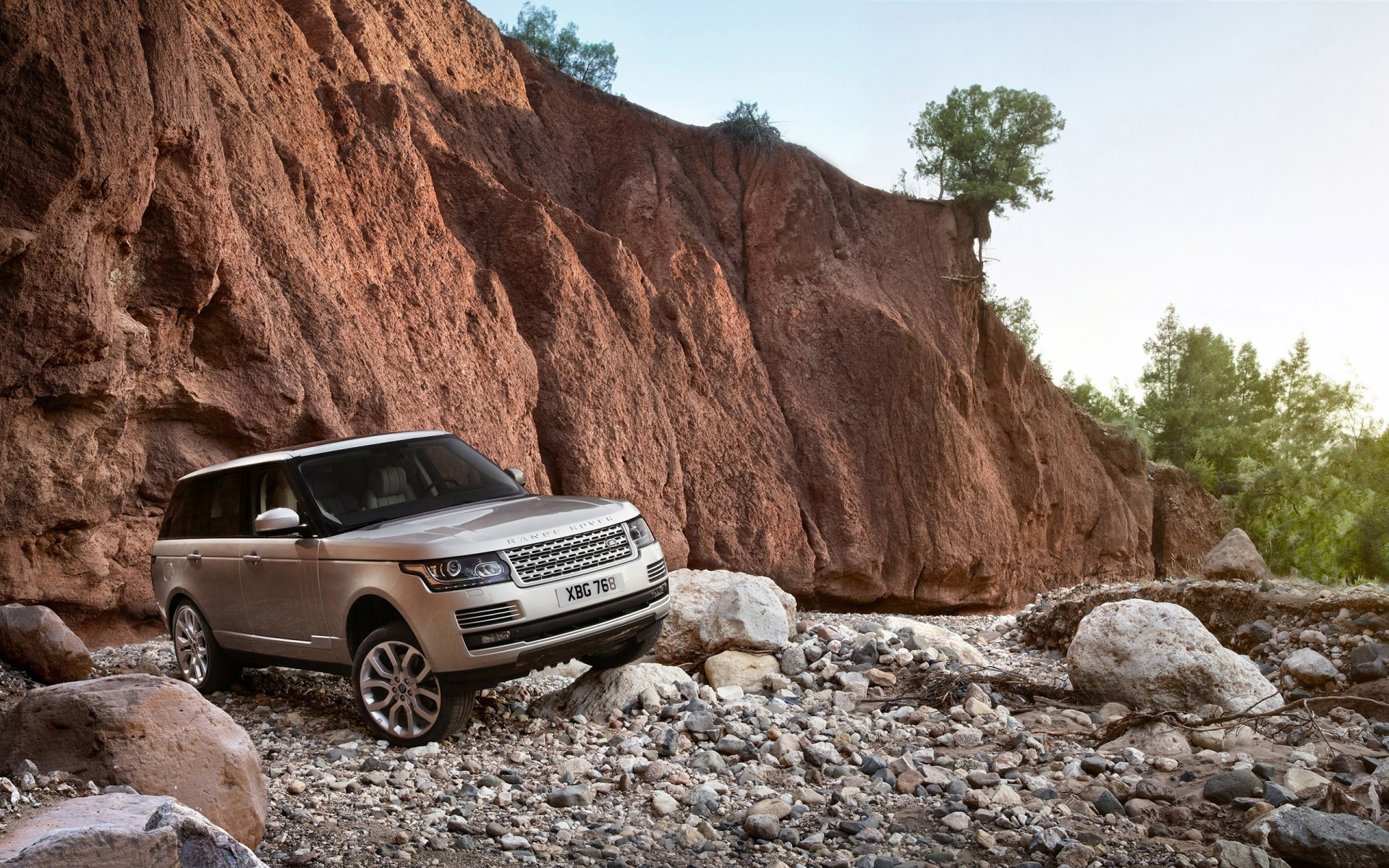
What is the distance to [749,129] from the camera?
22.7 metres

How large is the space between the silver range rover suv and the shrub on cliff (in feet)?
55.1

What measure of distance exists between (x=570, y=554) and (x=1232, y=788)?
3.91 metres

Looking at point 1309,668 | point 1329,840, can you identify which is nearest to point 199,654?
point 1329,840

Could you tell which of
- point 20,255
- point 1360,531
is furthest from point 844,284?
point 1360,531

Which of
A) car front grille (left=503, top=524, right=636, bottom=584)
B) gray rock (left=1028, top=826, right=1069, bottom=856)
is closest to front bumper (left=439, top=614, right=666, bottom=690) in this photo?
car front grille (left=503, top=524, right=636, bottom=584)

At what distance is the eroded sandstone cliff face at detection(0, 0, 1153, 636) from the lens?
9.37 metres

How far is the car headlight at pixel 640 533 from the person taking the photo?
21.8ft

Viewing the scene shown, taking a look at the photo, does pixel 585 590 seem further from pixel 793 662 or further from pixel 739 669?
pixel 793 662

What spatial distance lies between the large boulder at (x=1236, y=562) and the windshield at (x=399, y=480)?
14.9 m

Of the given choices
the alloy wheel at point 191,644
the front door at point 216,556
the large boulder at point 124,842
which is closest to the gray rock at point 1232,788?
the large boulder at point 124,842

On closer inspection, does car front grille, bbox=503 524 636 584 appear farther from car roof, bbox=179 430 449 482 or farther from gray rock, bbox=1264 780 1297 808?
gray rock, bbox=1264 780 1297 808

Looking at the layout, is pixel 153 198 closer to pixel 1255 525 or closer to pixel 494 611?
pixel 494 611

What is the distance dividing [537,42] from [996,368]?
15440mm

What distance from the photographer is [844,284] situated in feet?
72.5
